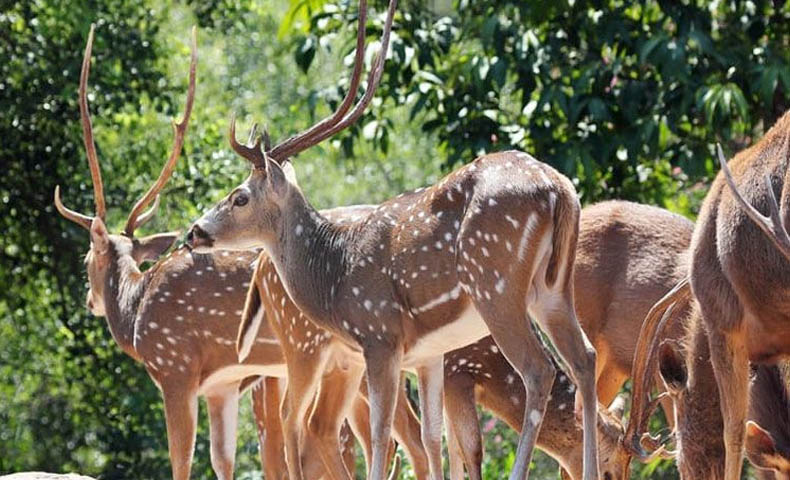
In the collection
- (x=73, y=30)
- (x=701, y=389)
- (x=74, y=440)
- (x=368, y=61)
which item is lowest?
(x=74, y=440)

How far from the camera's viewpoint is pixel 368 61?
1053 centimetres

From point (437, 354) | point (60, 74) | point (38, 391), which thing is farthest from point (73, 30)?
point (437, 354)

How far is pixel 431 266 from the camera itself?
672 cm

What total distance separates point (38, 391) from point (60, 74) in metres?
3.19

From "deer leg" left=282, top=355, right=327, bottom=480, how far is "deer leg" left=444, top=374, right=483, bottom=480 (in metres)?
0.72

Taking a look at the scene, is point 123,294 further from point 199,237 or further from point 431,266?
point 431,266

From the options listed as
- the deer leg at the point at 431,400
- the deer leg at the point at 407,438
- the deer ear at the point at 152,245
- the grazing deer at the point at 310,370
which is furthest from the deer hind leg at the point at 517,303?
the deer ear at the point at 152,245

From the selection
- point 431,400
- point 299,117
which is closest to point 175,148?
point 431,400

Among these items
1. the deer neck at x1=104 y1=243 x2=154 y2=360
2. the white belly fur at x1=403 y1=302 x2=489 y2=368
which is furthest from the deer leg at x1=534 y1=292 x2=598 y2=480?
the deer neck at x1=104 y1=243 x2=154 y2=360

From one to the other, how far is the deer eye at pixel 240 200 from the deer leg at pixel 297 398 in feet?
2.75

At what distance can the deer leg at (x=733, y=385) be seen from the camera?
6.49 metres

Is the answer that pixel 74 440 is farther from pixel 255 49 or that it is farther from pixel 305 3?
pixel 255 49

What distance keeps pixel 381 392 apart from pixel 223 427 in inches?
92.1

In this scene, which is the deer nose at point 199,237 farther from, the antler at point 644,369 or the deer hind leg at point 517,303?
the antler at point 644,369
